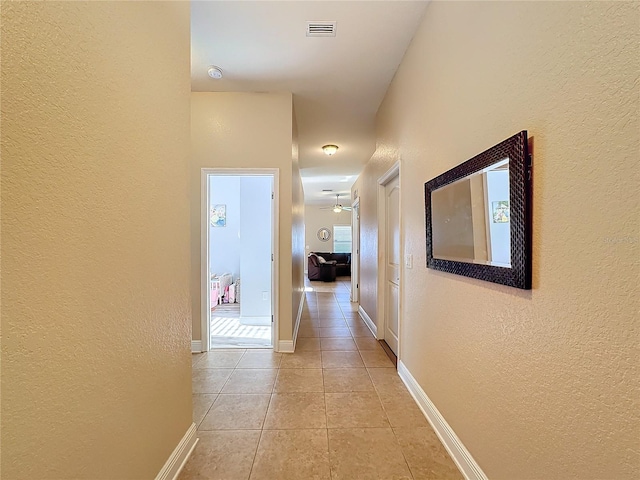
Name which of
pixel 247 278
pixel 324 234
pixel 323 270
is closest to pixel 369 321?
pixel 247 278

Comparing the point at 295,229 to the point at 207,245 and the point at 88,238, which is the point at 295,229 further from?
the point at 88,238

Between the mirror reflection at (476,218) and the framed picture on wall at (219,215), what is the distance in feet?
18.4

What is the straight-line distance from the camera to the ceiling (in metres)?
1.92

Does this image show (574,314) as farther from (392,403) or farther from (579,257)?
(392,403)

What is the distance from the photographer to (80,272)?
0.83 m

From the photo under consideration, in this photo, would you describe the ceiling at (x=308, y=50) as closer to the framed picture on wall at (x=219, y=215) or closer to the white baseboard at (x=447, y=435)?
the white baseboard at (x=447, y=435)

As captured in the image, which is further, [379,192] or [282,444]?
[379,192]

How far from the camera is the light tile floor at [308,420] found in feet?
4.98

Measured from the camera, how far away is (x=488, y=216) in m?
1.27

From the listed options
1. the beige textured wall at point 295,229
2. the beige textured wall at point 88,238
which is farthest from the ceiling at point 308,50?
the beige textured wall at point 88,238

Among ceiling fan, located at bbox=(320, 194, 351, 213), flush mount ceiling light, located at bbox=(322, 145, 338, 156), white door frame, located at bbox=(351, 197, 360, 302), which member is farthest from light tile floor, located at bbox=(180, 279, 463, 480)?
ceiling fan, located at bbox=(320, 194, 351, 213)

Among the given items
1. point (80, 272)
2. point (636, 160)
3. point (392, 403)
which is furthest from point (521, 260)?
point (392, 403)

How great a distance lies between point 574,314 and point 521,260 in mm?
244

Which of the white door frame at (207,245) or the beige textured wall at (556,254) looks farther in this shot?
the white door frame at (207,245)
